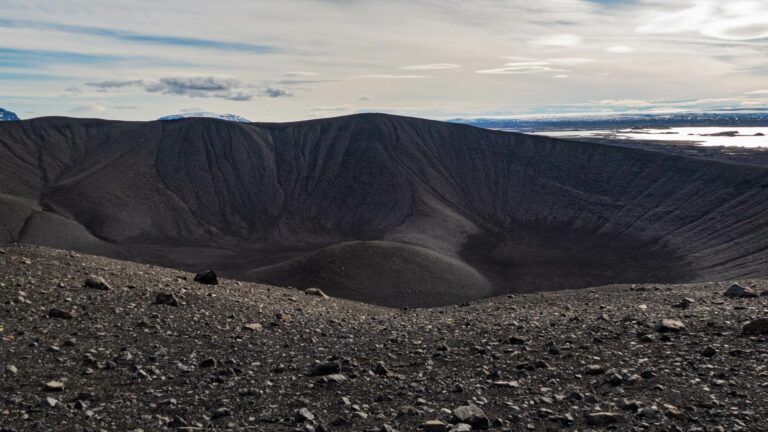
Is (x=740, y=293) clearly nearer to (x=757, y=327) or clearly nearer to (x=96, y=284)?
(x=757, y=327)

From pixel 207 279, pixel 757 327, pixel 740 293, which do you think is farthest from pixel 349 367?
pixel 740 293

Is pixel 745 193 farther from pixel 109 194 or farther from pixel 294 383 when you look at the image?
pixel 109 194

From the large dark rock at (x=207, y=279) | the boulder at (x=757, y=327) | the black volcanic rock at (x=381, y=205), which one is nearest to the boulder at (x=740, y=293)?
the boulder at (x=757, y=327)

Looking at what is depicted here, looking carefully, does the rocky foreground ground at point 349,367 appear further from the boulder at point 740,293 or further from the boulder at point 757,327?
the boulder at point 740,293

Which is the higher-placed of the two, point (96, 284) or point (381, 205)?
point (96, 284)

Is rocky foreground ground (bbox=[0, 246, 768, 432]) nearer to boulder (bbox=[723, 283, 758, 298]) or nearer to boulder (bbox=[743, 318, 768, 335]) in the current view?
boulder (bbox=[743, 318, 768, 335])

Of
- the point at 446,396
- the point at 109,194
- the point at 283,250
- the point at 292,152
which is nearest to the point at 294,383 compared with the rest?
the point at 446,396

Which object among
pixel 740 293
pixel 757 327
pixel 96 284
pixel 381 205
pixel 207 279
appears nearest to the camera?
pixel 757 327
